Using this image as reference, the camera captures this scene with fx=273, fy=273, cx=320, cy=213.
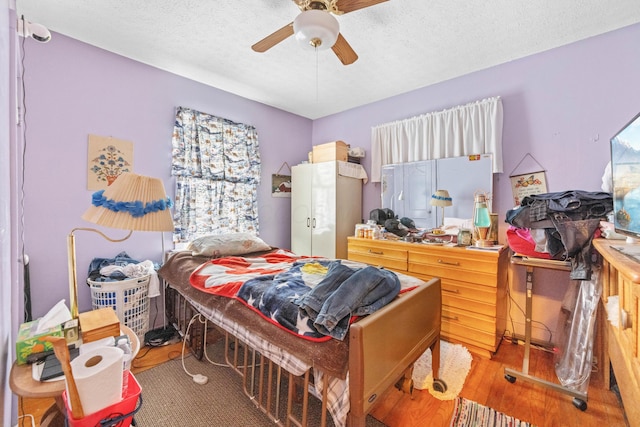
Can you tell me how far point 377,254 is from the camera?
300 centimetres

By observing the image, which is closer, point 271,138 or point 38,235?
point 38,235

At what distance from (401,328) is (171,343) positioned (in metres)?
2.19

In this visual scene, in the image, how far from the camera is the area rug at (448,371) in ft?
6.15

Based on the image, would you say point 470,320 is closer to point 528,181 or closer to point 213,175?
point 528,181

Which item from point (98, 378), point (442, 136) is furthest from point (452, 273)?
point (98, 378)

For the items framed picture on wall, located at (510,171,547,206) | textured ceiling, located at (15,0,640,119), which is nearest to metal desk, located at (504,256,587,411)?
framed picture on wall, located at (510,171,547,206)

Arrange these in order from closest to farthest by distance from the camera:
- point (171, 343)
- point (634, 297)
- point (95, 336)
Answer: point (634, 297), point (95, 336), point (171, 343)

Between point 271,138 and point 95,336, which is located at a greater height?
point 271,138

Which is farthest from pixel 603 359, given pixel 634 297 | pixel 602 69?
pixel 602 69

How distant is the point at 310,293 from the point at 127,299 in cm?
182

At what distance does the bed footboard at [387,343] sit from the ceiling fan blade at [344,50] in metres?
1.68

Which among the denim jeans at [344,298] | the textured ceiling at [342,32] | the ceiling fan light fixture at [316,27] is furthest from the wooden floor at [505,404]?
the textured ceiling at [342,32]

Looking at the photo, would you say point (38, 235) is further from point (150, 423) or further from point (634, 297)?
point (634, 297)

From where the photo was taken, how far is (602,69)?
7.30 feet
